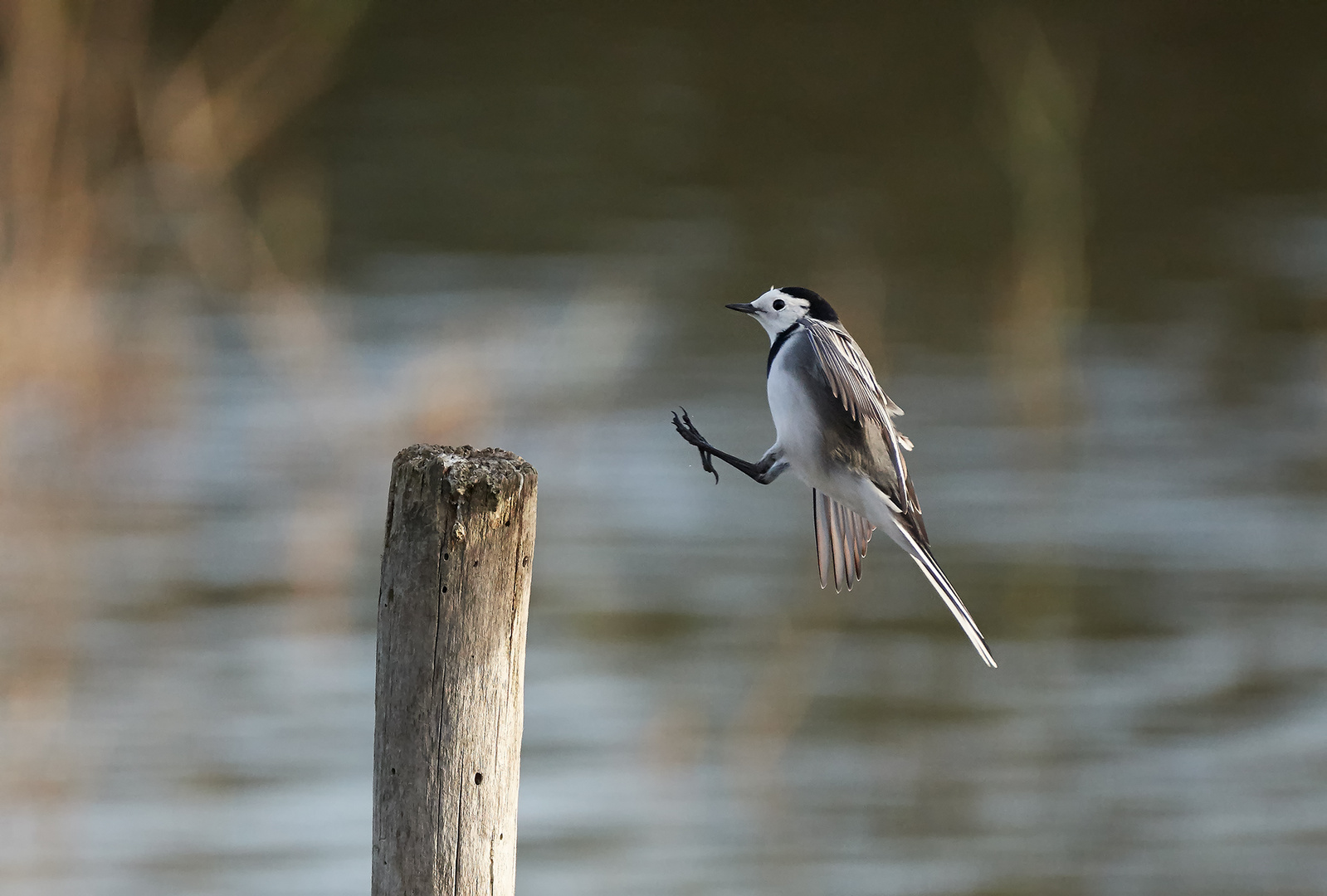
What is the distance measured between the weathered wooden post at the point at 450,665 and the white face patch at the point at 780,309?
1.99ft

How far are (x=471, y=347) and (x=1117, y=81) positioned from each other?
12.8 meters

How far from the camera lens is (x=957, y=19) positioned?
26.4 meters

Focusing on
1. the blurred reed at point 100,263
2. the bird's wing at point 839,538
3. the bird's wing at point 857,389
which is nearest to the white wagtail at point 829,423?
the bird's wing at point 857,389

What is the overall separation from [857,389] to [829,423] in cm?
13

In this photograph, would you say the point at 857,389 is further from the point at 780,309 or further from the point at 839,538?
the point at 839,538

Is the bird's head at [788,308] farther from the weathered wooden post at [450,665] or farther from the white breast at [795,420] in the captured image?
the weathered wooden post at [450,665]

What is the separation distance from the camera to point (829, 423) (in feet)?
14.0

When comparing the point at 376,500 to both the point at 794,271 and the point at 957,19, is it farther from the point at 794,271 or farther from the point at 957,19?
the point at 957,19

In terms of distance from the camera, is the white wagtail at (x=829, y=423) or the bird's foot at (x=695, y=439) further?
the bird's foot at (x=695, y=439)

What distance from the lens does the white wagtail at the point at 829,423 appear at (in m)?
4.17

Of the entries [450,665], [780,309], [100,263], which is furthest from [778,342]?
[100,263]

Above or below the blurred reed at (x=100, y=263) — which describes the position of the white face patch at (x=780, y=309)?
below

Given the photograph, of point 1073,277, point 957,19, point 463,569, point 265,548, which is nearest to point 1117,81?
point 957,19

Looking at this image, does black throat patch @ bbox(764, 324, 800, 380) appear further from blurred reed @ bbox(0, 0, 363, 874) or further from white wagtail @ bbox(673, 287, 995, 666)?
blurred reed @ bbox(0, 0, 363, 874)
